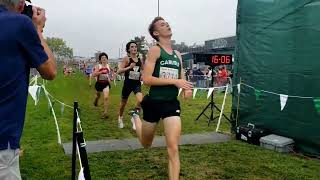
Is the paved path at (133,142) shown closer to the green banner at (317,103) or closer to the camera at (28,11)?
the green banner at (317,103)

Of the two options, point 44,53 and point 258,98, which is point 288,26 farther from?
point 44,53

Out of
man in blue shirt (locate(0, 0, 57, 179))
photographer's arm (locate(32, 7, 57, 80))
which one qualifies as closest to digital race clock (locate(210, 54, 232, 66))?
photographer's arm (locate(32, 7, 57, 80))

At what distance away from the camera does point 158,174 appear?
5.87 metres

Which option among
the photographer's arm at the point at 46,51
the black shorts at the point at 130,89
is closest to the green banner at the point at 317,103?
the black shorts at the point at 130,89

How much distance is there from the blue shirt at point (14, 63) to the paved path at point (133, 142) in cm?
498

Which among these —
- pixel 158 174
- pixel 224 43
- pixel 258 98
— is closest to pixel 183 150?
pixel 158 174

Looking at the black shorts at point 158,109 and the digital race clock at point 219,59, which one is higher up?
the digital race clock at point 219,59

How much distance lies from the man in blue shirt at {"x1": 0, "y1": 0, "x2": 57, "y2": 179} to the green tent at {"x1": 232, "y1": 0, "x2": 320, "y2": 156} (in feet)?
20.2

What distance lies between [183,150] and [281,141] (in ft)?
6.30

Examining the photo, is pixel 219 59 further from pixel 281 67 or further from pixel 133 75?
pixel 281 67

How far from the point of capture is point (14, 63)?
2.39 metres

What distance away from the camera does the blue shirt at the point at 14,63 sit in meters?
2.33

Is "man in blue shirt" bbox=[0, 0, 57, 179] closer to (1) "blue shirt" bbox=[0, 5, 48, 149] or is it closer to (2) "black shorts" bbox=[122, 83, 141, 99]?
(1) "blue shirt" bbox=[0, 5, 48, 149]

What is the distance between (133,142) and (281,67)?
3.44 m
